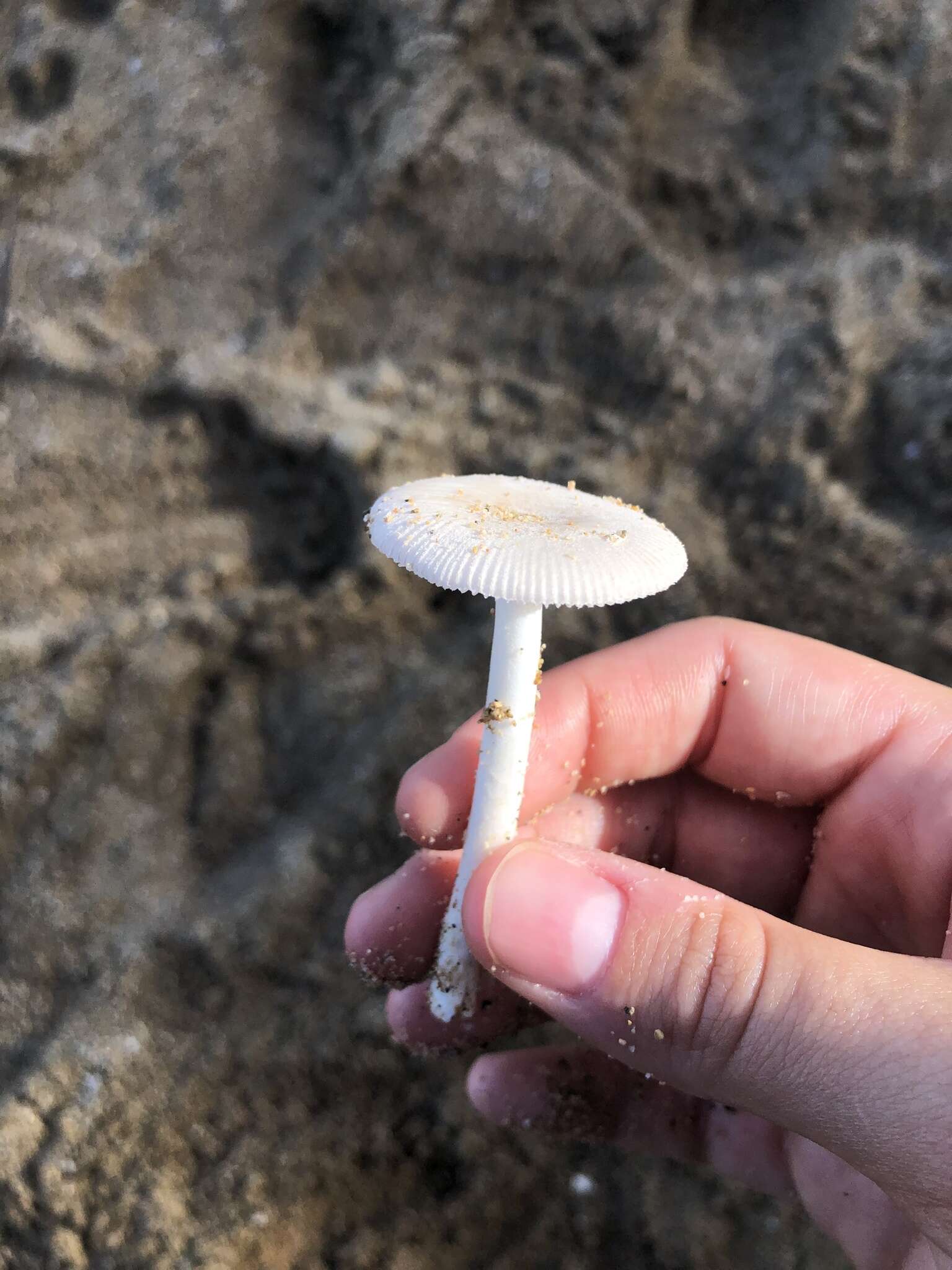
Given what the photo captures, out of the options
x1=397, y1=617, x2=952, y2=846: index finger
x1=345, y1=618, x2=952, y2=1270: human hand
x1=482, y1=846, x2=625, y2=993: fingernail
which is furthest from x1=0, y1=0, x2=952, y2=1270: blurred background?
x1=482, y1=846, x2=625, y2=993: fingernail

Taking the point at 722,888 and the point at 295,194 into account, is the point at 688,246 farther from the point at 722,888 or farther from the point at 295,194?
the point at 722,888

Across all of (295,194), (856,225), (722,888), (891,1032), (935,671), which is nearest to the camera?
(891,1032)

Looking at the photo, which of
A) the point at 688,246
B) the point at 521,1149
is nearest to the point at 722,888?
the point at 521,1149

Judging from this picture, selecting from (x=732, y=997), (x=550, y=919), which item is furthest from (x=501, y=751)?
(x=732, y=997)

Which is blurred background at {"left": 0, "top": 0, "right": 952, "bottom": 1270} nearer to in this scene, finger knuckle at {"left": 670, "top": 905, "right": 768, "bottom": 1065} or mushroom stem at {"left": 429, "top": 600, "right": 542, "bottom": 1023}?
mushroom stem at {"left": 429, "top": 600, "right": 542, "bottom": 1023}

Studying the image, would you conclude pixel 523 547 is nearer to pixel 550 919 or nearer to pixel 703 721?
pixel 550 919

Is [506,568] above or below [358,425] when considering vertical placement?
above

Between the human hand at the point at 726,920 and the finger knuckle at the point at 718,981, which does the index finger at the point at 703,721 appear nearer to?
the human hand at the point at 726,920
